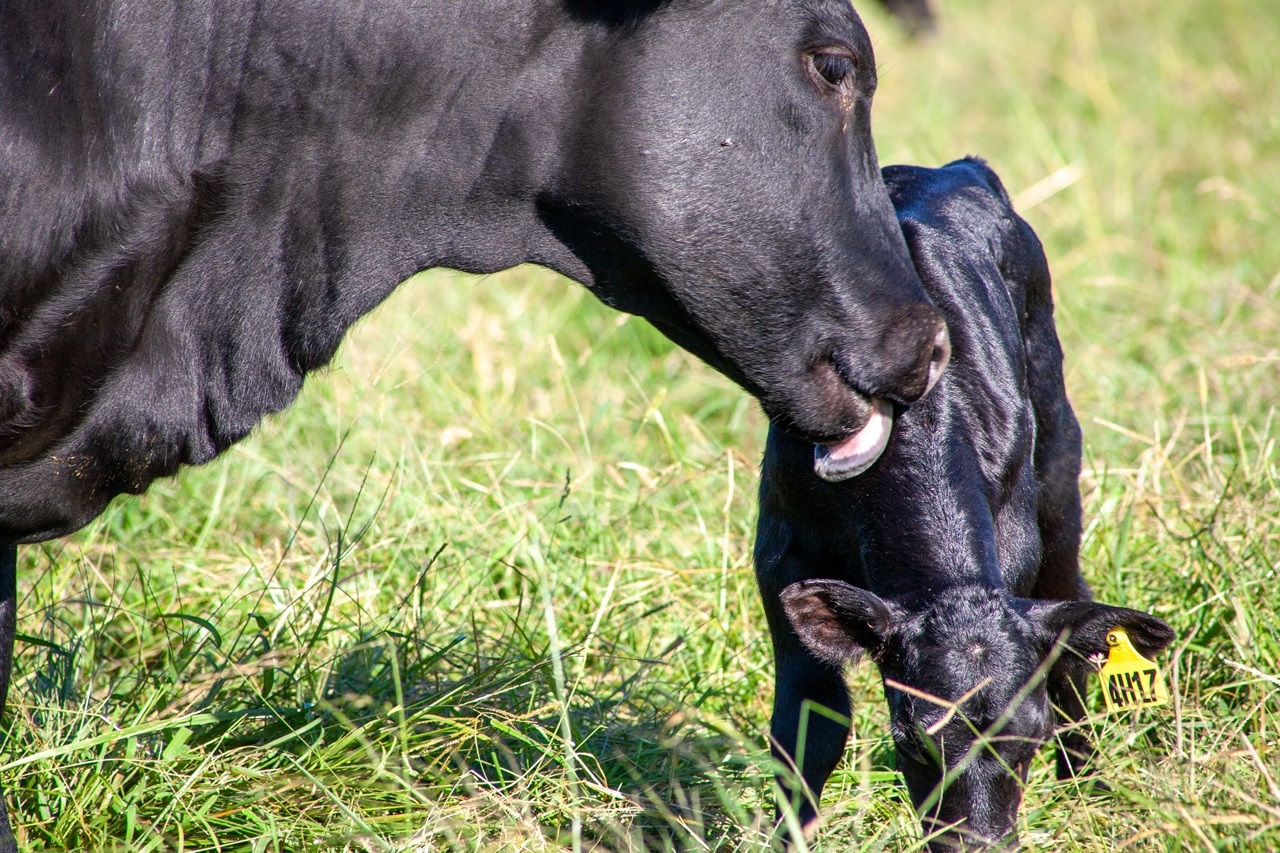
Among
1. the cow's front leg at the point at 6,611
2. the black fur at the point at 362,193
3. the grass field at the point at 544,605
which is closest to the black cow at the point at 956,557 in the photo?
the grass field at the point at 544,605

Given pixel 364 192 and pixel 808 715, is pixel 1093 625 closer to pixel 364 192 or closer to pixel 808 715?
pixel 808 715

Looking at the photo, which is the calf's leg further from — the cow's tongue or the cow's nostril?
the cow's nostril

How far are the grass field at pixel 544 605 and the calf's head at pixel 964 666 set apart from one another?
0.13 m

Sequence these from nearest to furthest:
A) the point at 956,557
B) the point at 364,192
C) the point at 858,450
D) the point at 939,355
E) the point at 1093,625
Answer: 1. the point at 364,192
2. the point at 939,355
3. the point at 858,450
4. the point at 1093,625
5. the point at 956,557

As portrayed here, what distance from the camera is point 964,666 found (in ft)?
10.3

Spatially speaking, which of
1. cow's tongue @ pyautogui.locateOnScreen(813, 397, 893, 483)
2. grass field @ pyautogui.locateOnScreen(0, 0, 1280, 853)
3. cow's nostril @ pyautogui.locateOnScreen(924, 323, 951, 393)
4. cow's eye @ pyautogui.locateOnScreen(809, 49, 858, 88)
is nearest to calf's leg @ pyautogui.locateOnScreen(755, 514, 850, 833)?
grass field @ pyautogui.locateOnScreen(0, 0, 1280, 853)

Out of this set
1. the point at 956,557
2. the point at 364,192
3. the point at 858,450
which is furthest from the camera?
the point at 956,557

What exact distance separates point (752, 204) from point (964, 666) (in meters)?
1.20

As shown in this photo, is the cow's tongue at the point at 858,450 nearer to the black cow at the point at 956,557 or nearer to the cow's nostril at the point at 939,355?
the black cow at the point at 956,557

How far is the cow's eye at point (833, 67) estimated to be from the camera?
9.09 ft

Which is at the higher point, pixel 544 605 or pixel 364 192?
pixel 364 192

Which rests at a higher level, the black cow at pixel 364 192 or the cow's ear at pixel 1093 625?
the black cow at pixel 364 192

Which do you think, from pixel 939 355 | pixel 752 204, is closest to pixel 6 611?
pixel 752 204

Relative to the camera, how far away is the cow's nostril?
2.94 meters
